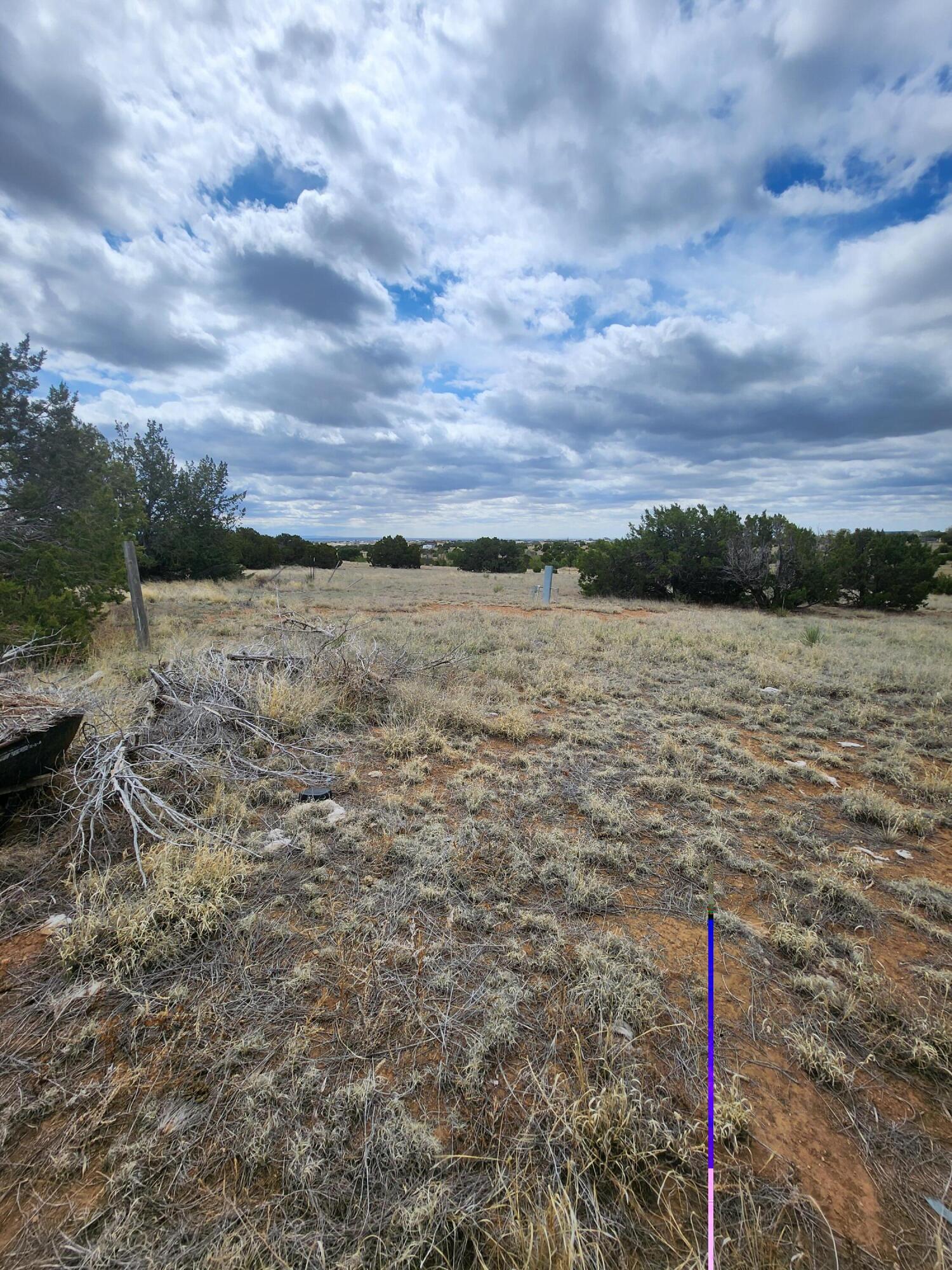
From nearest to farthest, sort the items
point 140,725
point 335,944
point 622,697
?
point 335,944 → point 140,725 → point 622,697

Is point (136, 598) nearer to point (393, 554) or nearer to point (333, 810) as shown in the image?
point (333, 810)

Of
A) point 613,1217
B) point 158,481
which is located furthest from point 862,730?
point 158,481

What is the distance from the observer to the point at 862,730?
18.7 feet

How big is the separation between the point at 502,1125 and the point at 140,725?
3.61 m

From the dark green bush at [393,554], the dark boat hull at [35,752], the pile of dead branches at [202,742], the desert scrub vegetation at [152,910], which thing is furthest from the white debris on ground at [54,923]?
the dark green bush at [393,554]

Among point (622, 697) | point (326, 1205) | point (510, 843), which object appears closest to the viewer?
point (326, 1205)

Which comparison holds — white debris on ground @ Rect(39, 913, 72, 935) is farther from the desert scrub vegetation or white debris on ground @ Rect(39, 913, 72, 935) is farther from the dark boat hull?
the dark boat hull

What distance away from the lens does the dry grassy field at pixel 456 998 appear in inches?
56.3

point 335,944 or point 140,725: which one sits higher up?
point 140,725

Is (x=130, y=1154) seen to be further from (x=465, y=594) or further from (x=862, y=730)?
(x=465, y=594)

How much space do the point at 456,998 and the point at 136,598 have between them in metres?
8.29

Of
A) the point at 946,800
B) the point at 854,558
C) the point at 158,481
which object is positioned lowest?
the point at 946,800
